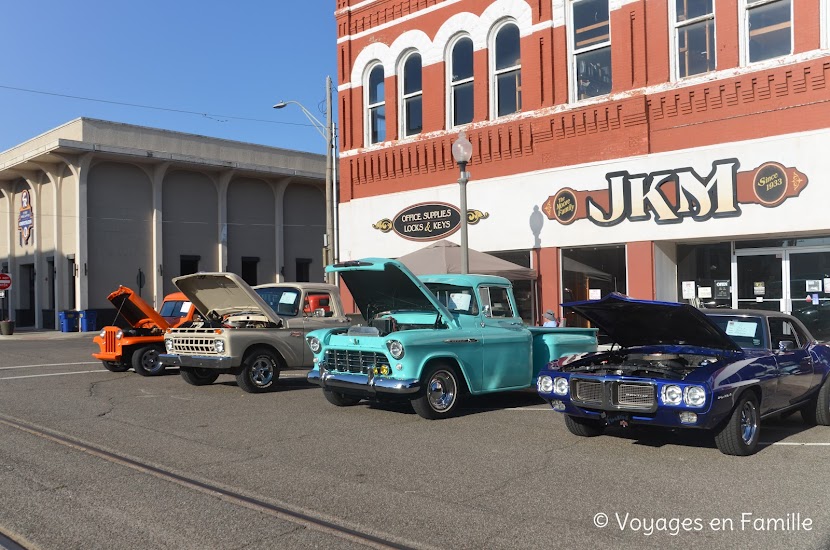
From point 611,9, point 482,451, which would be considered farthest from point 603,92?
point 482,451

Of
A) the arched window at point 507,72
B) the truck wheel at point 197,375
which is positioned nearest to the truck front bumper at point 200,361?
the truck wheel at point 197,375

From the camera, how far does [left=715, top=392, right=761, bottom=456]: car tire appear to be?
22.4 feet

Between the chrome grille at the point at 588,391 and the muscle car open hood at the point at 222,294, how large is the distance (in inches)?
239

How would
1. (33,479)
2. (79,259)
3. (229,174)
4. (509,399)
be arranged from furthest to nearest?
(229,174), (79,259), (509,399), (33,479)

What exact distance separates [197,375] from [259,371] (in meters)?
1.79

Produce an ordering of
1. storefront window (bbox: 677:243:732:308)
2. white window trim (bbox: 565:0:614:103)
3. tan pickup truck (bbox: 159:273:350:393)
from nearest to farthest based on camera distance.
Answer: tan pickup truck (bbox: 159:273:350:393) < storefront window (bbox: 677:243:732:308) < white window trim (bbox: 565:0:614:103)

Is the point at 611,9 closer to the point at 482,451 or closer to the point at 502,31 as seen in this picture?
the point at 502,31

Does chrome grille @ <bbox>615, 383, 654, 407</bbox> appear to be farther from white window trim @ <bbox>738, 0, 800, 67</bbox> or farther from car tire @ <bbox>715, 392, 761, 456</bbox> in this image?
white window trim @ <bbox>738, 0, 800, 67</bbox>

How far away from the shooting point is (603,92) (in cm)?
1705

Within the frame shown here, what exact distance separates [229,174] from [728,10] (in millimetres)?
26976

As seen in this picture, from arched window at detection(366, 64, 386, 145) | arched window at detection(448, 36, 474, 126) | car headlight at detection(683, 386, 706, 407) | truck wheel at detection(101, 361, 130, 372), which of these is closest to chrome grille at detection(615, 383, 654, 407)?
car headlight at detection(683, 386, 706, 407)

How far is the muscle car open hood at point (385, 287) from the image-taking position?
371 inches

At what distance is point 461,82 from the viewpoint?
1959cm

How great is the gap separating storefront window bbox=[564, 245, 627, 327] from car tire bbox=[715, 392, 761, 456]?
9.74 m
